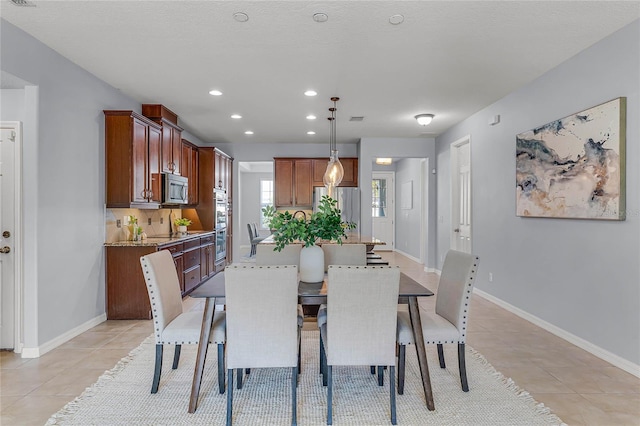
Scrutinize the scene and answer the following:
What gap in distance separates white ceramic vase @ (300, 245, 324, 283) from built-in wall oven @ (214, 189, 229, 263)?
14.0 ft

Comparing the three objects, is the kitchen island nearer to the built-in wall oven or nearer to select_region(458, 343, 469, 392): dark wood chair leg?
the built-in wall oven

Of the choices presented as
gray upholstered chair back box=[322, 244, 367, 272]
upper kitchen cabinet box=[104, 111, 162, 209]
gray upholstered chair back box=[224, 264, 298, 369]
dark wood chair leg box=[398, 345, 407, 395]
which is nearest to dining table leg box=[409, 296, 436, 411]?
A: dark wood chair leg box=[398, 345, 407, 395]

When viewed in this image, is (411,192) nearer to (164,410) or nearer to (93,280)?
(93,280)

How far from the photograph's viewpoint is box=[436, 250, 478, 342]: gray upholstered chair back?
7.99 ft

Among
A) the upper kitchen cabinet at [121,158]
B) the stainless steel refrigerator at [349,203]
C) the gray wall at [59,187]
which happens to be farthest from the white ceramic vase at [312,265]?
the stainless steel refrigerator at [349,203]

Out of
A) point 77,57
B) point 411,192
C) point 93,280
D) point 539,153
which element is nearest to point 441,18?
point 539,153

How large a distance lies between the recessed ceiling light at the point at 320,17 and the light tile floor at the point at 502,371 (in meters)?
2.69

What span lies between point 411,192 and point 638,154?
6186 mm

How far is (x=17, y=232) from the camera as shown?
3.13 meters

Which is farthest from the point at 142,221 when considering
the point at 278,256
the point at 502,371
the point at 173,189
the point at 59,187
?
the point at 502,371

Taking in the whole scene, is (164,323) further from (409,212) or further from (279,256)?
(409,212)

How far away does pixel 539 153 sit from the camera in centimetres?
385

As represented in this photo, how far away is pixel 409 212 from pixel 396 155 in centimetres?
243

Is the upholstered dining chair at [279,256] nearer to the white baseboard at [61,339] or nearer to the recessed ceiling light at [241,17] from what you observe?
the recessed ceiling light at [241,17]
